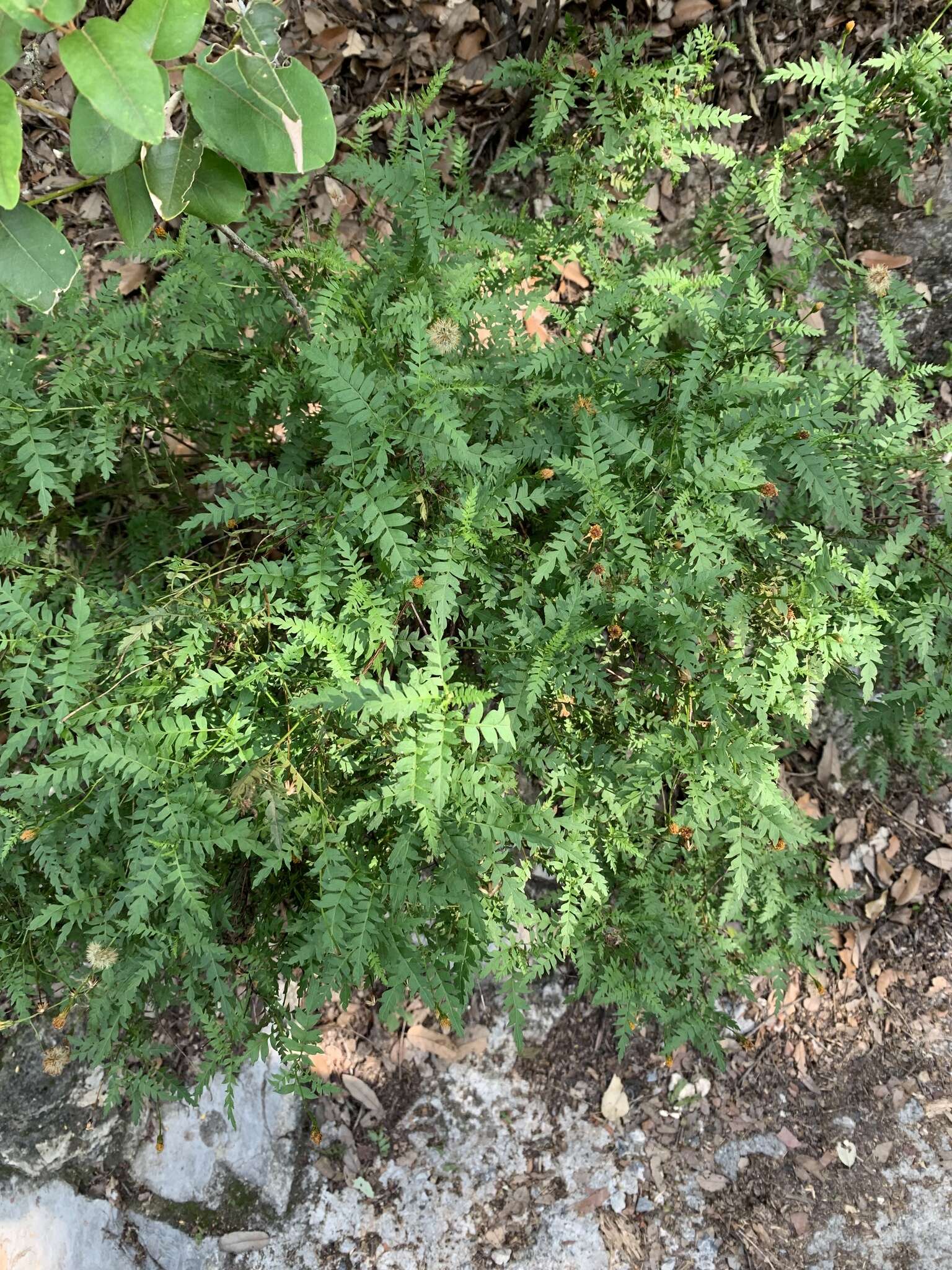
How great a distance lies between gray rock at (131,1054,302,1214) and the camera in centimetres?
283

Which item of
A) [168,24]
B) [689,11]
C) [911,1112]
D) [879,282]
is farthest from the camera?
[689,11]

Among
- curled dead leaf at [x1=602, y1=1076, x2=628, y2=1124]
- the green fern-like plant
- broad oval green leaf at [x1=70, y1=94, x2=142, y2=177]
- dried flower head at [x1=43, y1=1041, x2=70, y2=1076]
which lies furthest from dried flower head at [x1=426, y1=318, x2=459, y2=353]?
curled dead leaf at [x1=602, y1=1076, x2=628, y2=1124]

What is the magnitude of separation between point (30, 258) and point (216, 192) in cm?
32

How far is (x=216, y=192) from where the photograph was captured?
1.30 m

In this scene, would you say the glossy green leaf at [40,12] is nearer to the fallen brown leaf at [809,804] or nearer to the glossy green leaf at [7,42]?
the glossy green leaf at [7,42]

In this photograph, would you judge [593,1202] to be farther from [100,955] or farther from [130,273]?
[130,273]

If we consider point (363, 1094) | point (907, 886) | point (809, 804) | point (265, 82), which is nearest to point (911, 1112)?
point (907, 886)

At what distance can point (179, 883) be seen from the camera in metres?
1.83

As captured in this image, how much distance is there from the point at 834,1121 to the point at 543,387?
3.04 m

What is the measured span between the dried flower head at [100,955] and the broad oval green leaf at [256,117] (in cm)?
197

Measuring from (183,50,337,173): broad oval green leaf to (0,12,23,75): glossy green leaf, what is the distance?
0.70 feet

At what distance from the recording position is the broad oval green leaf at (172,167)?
1225mm

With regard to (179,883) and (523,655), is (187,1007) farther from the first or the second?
(523,655)

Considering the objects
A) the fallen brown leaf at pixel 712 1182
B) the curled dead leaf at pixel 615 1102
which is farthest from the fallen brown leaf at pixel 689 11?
the fallen brown leaf at pixel 712 1182
